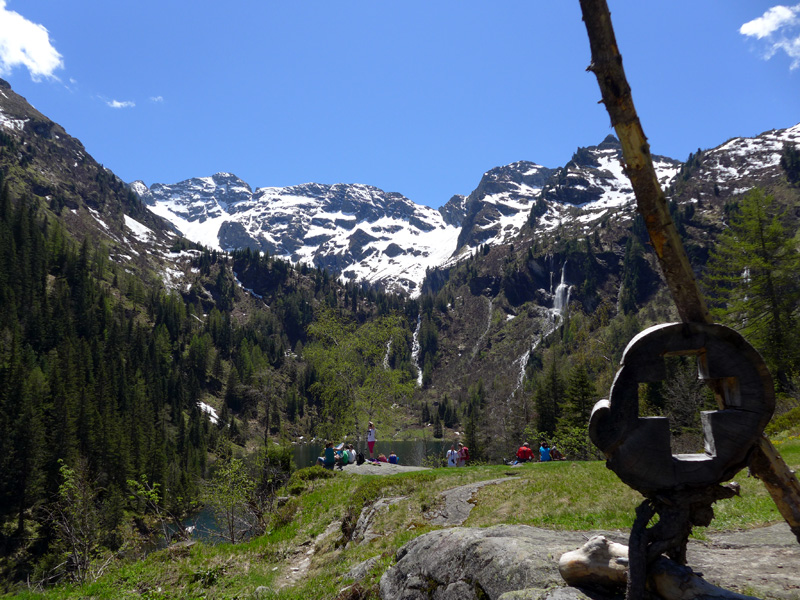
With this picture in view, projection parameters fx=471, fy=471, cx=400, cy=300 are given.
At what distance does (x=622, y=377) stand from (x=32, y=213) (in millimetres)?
209133

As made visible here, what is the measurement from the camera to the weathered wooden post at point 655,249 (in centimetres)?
534

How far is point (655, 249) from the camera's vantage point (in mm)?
5598

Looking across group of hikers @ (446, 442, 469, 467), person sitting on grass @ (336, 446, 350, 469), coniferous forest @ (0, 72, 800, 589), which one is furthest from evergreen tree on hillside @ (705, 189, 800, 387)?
person sitting on grass @ (336, 446, 350, 469)

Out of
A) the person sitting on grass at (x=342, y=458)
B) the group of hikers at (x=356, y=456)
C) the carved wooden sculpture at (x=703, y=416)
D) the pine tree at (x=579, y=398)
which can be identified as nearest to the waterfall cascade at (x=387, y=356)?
the group of hikers at (x=356, y=456)

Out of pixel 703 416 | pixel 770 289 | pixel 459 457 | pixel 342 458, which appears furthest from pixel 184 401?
pixel 703 416

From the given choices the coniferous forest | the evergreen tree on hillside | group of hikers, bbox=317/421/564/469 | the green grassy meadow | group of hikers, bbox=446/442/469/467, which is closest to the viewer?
the green grassy meadow

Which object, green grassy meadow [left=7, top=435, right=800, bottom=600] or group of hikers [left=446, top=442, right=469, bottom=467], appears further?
group of hikers [left=446, top=442, right=469, bottom=467]

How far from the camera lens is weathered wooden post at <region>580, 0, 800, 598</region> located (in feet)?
17.5

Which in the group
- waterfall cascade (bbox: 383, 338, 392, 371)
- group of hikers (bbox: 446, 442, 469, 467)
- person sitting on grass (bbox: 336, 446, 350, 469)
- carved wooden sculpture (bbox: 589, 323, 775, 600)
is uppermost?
waterfall cascade (bbox: 383, 338, 392, 371)

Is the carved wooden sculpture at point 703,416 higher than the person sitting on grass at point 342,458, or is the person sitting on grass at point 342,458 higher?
the carved wooden sculpture at point 703,416

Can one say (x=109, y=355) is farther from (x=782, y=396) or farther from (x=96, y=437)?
(x=782, y=396)

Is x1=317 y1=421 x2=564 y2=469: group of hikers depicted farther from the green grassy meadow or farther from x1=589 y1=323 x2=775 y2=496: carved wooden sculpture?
x1=589 y1=323 x2=775 y2=496: carved wooden sculpture

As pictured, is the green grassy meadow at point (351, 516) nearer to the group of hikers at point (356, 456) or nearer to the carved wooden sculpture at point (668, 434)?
the carved wooden sculpture at point (668, 434)

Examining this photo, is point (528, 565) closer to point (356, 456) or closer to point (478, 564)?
point (478, 564)
